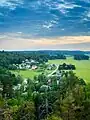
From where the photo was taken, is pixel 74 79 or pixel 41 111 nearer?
pixel 41 111

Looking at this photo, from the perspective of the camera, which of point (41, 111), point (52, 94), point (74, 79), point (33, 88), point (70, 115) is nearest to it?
point (70, 115)

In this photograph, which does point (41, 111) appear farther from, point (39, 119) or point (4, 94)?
point (4, 94)

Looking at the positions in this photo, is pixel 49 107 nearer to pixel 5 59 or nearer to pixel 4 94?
pixel 4 94

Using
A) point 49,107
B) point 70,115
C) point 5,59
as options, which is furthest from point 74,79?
point 5,59

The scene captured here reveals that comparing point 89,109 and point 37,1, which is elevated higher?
point 37,1

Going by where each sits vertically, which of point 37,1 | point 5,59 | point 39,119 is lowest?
point 39,119

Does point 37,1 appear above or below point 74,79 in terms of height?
above

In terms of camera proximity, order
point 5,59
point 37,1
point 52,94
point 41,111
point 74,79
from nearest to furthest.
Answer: point 41,111 < point 52,94 < point 74,79 < point 37,1 < point 5,59

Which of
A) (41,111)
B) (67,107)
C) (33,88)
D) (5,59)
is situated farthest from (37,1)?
(67,107)

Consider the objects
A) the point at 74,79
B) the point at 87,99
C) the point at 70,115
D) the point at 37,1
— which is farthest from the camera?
the point at 37,1
